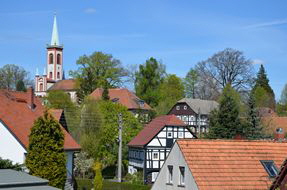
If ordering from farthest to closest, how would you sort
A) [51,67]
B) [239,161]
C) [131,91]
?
[51,67] < [131,91] < [239,161]

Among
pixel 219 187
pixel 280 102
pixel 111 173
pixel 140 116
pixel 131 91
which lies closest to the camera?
pixel 219 187

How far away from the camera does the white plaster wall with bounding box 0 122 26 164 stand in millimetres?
31156

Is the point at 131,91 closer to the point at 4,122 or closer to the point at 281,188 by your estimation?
the point at 4,122

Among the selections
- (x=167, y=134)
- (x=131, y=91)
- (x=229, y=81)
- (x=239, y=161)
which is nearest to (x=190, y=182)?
(x=239, y=161)

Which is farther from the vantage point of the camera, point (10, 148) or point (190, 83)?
point (190, 83)

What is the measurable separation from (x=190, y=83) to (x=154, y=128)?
42583 millimetres

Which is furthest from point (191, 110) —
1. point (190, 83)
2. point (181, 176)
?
point (181, 176)

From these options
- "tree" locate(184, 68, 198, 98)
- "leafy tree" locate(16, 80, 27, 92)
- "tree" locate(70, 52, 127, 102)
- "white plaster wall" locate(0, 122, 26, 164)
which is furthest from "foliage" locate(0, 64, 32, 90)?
"white plaster wall" locate(0, 122, 26, 164)

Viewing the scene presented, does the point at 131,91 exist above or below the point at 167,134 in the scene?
above

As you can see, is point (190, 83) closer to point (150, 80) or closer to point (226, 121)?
point (150, 80)

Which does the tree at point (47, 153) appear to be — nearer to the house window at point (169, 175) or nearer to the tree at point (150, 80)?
the house window at point (169, 175)

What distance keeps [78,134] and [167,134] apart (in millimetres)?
9637

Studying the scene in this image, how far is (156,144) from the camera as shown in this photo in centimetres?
5262

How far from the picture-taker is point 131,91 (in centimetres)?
8925
